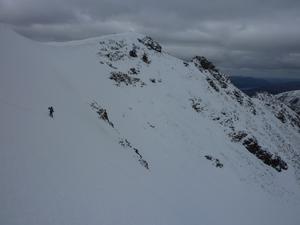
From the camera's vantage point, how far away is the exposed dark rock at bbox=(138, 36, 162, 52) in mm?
58688

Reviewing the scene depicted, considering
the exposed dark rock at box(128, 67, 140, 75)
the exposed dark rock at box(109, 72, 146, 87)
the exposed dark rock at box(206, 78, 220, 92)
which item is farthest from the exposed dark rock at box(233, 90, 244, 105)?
the exposed dark rock at box(109, 72, 146, 87)

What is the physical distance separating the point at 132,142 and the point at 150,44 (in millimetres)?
30468

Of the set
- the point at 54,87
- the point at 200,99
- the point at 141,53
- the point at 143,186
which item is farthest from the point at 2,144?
the point at 141,53

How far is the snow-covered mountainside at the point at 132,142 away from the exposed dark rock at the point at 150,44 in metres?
0.27

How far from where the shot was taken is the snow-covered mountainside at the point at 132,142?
1606 cm

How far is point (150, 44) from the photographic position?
59375 mm

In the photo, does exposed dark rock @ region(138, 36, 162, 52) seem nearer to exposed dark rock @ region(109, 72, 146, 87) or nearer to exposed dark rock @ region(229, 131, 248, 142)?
exposed dark rock @ region(109, 72, 146, 87)

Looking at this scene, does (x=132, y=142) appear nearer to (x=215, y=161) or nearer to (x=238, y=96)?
(x=215, y=161)

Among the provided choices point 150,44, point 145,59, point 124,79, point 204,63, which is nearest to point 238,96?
point 204,63

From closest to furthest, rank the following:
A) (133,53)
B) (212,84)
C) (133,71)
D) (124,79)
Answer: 1. (124,79)
2. (133,71)
3. (133,53)
4. (212,84)

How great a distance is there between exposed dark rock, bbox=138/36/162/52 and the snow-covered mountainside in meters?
0.27

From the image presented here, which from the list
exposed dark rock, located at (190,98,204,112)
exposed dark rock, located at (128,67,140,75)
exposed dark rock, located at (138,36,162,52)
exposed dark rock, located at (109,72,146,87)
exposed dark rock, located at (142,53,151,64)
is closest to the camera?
exposed dark rock, located at (109,72,146,87)

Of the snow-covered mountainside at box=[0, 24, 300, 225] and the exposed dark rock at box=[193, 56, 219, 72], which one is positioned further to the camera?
the exposed dark rock at box=[193, 56, 219, 72]

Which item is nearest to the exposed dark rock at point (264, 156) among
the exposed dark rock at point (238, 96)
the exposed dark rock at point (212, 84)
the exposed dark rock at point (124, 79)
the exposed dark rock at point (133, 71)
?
the exposed dark rock at point (212, 84)
